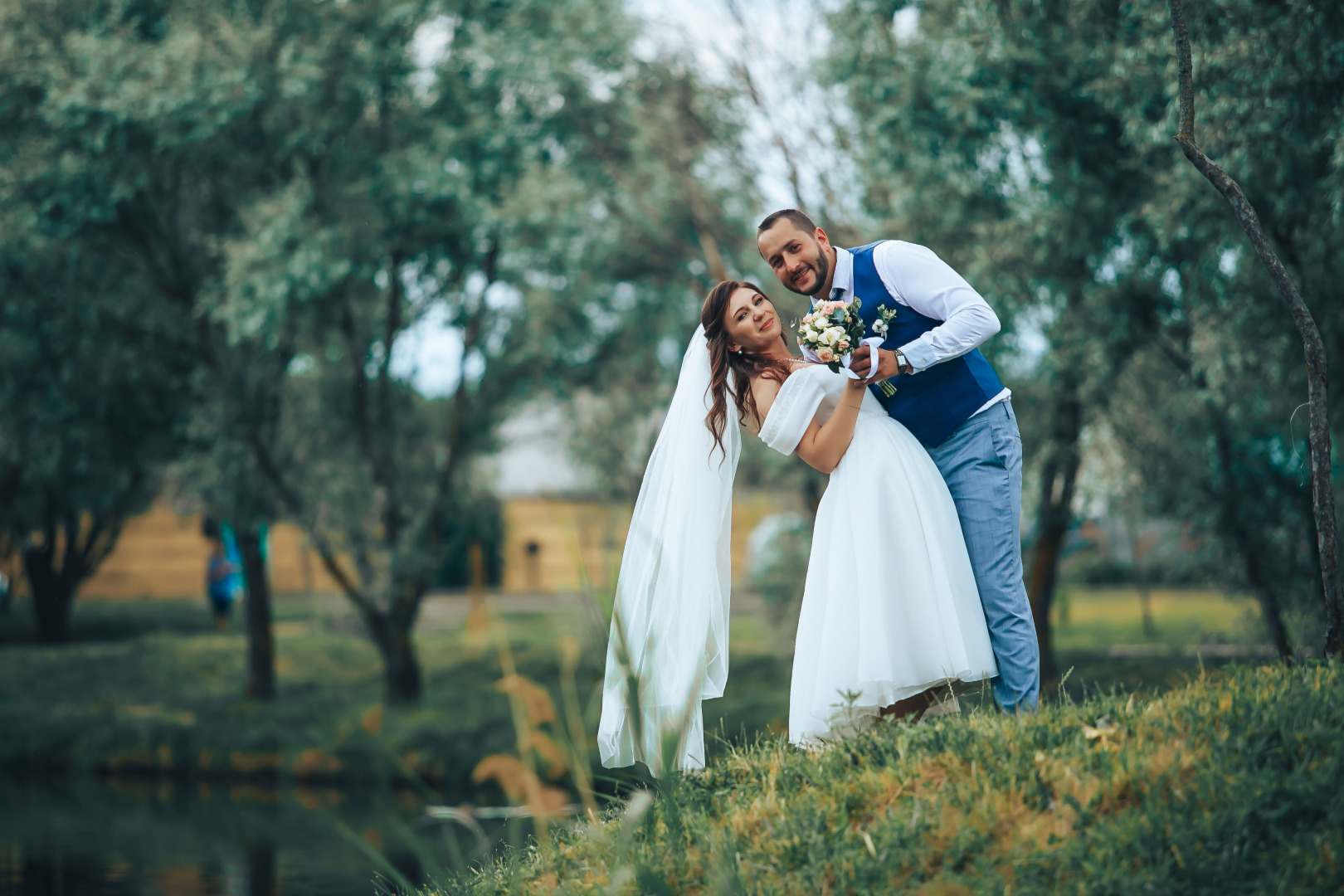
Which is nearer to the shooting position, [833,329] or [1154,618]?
[833,329]

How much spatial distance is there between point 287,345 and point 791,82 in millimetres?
6730

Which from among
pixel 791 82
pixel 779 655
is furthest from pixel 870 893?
pixel 779 655

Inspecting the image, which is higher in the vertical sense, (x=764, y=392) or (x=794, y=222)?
(x=794, y=222)

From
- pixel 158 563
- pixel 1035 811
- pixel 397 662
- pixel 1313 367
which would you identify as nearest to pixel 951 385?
pixel 1313 367

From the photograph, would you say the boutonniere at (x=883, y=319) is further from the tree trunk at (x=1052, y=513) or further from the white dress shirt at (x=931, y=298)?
the tree trunk at (x=1052, y=513)

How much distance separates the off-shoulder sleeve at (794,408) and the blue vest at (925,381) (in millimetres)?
264

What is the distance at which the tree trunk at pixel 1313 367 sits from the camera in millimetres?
4387

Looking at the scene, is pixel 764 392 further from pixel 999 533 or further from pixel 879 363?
pixel 999 533

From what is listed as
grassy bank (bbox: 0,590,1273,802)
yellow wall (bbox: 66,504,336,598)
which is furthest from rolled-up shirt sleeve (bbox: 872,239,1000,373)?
yellow wall (bbox: 66,504,336,598)

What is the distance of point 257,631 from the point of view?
16141 mm

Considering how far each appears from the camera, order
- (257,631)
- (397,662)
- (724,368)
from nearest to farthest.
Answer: (724,368) < (397,662) < (257,631)

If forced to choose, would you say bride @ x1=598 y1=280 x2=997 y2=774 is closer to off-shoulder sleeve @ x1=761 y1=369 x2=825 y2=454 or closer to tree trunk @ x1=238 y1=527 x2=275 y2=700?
off-shoulder sleeve @ x1=761 y1=369 x2=825 y2=454

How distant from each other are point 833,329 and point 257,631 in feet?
46.0

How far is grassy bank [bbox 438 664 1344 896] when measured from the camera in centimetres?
299
